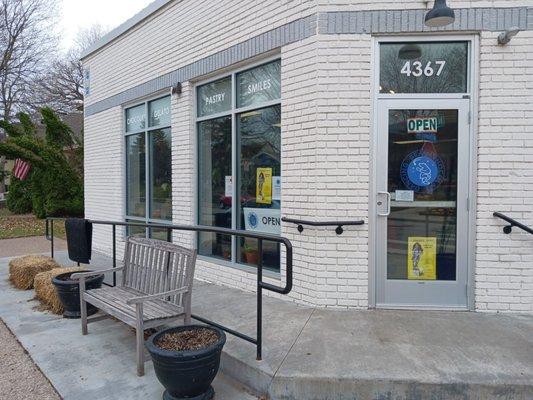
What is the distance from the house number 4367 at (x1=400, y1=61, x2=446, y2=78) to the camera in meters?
4.54

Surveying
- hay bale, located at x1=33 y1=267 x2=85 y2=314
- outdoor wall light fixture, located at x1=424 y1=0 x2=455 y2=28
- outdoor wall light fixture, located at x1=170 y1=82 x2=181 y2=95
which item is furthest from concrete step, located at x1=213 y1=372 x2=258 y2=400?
outdoor wall light fixture, located at x1=170 y1=82 x2=181 y2=95

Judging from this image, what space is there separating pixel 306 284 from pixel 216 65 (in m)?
3.20

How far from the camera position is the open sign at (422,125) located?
4.51 metres

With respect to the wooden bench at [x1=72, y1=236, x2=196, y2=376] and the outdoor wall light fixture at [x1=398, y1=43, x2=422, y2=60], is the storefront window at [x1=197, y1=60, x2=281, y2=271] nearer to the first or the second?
the outdoor wall light fixture at [x1=398, y1=43, x2=422, y2=60]

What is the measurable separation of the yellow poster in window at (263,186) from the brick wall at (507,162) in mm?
2390

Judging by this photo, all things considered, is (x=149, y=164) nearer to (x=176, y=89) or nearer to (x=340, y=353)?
(x=176, y=89)

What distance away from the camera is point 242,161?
5836 mm

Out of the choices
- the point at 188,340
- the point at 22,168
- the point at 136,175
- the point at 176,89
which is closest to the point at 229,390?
the point at 188,340

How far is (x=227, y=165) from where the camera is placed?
6.06 meters

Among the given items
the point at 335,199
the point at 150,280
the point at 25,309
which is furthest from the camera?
the point at 25,309

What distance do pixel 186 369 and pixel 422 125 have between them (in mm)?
3345

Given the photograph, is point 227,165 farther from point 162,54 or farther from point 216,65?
point 162,54

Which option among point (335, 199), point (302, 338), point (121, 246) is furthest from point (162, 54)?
point (302, 338)

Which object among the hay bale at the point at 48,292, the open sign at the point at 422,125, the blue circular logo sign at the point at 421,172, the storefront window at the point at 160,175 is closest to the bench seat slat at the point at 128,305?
the hay bale at the point at 48,292
